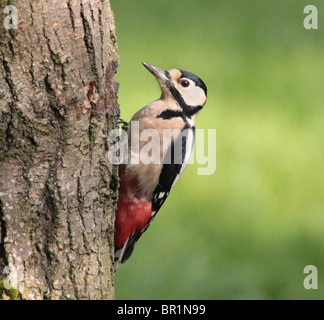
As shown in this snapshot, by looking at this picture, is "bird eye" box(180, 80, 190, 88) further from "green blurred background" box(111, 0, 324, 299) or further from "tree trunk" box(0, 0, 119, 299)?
"green blurred background" box(111, 0, 324, 299)

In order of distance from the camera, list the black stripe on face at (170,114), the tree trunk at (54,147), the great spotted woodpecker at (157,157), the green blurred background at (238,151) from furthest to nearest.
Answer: the green blurred background at (238,151) → the black stripe on face at (170,114) → the great spotted woodpecker at (157,157) → the tree trunk at (54,147)

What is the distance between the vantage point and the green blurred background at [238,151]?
5.00 metres

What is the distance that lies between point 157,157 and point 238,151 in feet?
7.04

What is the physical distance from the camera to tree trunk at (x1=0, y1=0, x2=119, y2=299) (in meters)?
2.85

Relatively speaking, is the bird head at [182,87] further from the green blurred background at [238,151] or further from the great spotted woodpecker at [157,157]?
the green blurred background at [238,151]

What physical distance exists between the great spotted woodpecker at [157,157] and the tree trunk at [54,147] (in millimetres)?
739

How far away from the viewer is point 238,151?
5949mm

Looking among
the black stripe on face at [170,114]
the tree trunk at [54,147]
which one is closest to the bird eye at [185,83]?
the black stripe on face at [170,114]

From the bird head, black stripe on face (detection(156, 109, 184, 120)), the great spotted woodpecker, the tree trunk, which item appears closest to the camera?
the tree trunk

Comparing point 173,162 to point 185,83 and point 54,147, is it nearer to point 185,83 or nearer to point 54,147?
point 185,83

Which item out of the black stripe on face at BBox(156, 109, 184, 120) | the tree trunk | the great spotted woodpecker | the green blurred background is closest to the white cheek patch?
the great spotted woodpecker

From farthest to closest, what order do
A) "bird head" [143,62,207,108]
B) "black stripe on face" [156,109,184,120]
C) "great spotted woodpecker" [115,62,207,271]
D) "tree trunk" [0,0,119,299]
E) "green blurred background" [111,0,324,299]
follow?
"green blurred background" [111,0,324,299] < "bird head" [143,62,207,108] < "black stripe on face" [156,109,184,120] < "great spotted woodpecker" [115,62,207,271] < "tree trunk" [0,0,119,299]
